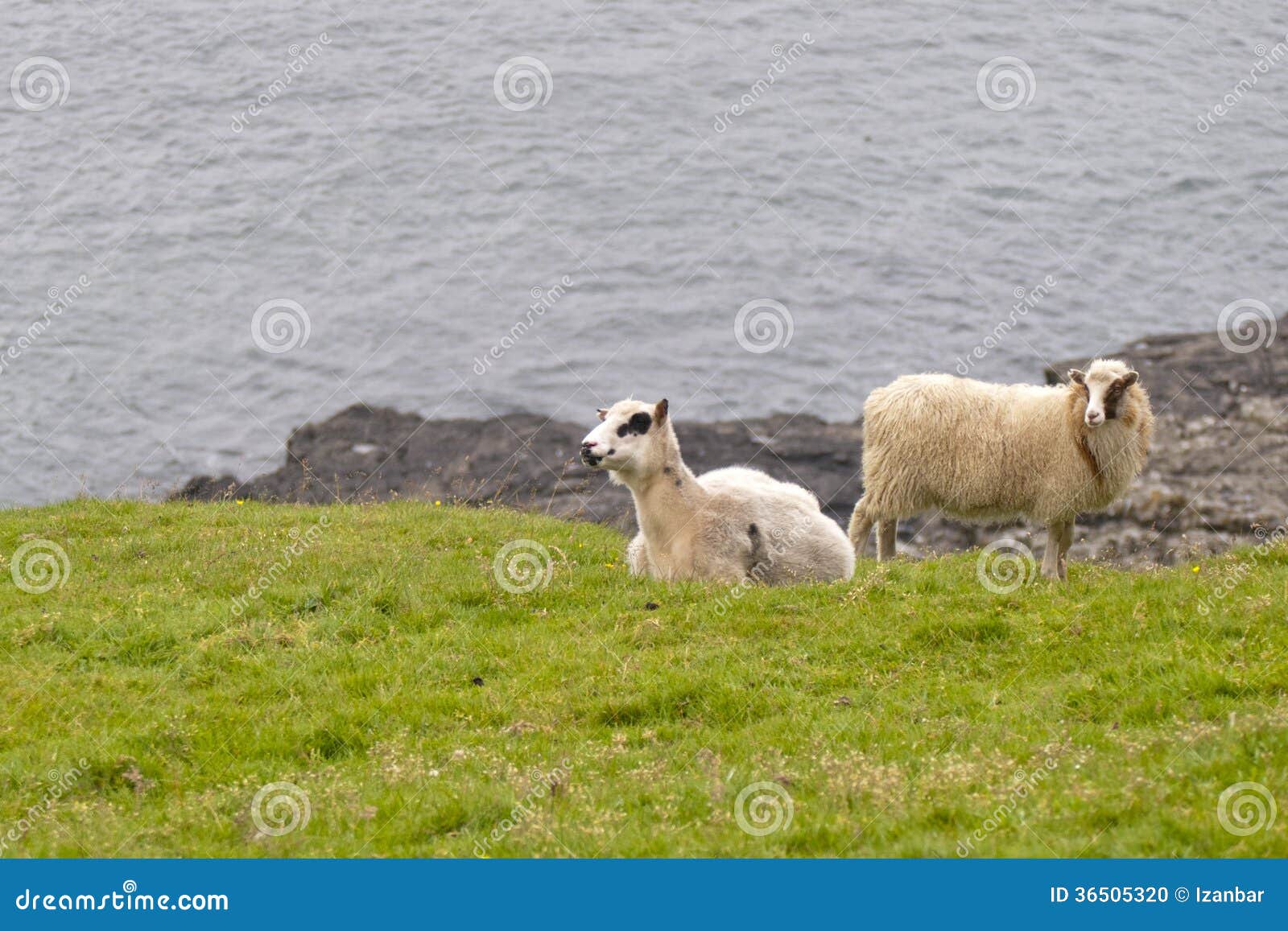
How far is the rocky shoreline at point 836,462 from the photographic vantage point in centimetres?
2511

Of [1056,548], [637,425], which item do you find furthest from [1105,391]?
[637,425]

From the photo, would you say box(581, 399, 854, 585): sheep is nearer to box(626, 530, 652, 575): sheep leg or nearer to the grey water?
box(626, 530, 652, 575): sheep leg

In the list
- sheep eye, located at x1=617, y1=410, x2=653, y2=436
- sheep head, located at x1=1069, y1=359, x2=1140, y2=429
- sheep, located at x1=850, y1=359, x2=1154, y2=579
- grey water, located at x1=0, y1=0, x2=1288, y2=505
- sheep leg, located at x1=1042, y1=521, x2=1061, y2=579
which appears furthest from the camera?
grey water, located at x1=0, y1=0, x2=1288, y2=505

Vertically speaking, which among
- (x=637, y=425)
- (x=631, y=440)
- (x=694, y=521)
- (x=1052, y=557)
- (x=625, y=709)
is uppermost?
(x=637, y=425)

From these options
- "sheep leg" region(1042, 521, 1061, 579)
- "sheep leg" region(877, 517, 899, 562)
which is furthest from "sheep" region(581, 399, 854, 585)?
"sheep leg" region(877, 517, 899, 562)

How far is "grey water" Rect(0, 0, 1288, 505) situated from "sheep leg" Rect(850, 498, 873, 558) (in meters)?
16.6

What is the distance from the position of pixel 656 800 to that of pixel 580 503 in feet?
61.1

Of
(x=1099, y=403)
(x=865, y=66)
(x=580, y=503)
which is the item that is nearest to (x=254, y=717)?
(x=1099, y=403)

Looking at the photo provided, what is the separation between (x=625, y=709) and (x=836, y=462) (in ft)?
67.9

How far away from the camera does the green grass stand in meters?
7.21

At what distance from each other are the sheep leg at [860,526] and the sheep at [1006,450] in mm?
23

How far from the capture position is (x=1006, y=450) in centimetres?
1642

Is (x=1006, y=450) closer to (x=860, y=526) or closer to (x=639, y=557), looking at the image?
(x=860, y=526)

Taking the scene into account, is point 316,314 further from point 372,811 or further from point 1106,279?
point 372,811
